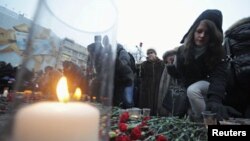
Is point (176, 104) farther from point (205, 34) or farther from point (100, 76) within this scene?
point (100, 76)

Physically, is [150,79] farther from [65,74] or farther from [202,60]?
[65,74]

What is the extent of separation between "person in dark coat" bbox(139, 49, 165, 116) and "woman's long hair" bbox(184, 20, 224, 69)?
1604 mm

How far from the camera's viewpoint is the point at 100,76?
1.47 ft

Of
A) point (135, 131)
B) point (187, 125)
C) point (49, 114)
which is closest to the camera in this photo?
point (49, 114)

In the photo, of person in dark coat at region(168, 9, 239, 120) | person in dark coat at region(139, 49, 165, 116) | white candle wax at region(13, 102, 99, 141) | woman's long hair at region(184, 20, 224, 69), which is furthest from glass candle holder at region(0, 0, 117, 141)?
person in dark coat at region(139, 49, 165, 116)

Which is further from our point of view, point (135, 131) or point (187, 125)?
point (187, 125)

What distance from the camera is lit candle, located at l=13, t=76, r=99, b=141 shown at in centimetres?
33

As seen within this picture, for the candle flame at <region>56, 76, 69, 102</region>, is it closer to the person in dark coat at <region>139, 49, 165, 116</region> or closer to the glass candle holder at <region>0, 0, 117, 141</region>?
the glass candle holder at <region>0, 0, 117, 141</region>

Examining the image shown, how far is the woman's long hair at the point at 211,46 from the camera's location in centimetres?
200

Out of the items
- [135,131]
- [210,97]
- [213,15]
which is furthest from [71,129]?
[213,15]

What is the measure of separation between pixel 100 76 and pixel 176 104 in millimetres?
1713

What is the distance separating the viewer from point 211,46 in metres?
2.06

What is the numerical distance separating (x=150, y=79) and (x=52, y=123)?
351cm

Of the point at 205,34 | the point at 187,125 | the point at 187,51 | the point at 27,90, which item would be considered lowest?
the point at 187,125
